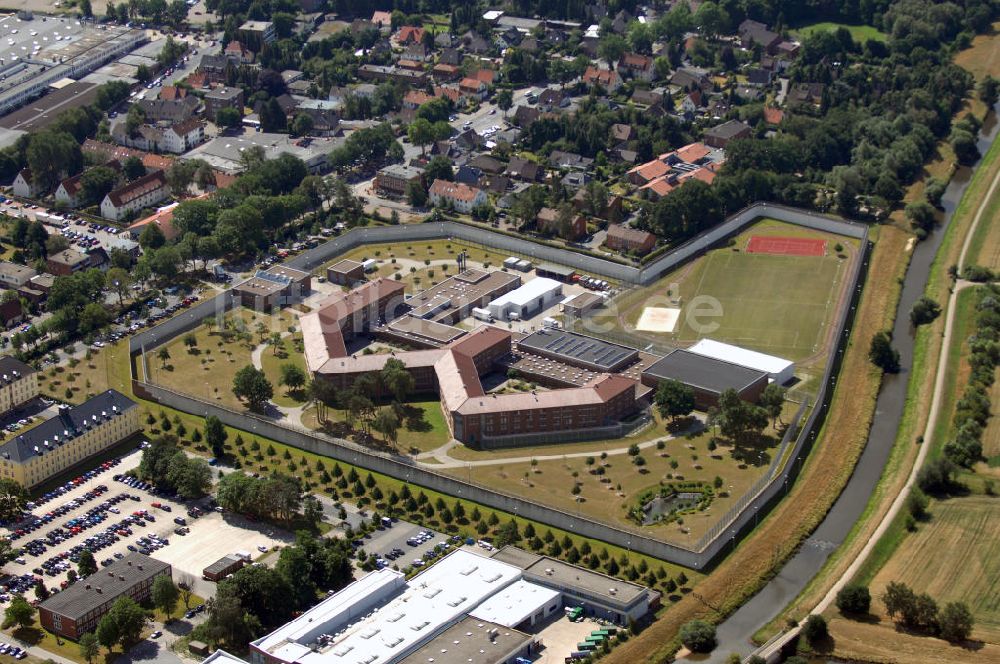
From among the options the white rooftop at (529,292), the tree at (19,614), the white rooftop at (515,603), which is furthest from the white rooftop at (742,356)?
the tree at (19,614)

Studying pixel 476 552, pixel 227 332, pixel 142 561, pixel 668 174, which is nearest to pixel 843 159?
pixel 668 174

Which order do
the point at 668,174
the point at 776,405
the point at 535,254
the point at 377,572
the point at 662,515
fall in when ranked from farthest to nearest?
the point at 668,174
the point at 535,254
the point at 776,405
the point at 662,515
the point at 377,572

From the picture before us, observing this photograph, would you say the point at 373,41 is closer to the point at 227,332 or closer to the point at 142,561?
the point at 227,332

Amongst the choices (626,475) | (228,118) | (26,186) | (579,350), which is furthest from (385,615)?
(228,118)

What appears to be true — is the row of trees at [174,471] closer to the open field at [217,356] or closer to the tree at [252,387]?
the tree at [252,387]

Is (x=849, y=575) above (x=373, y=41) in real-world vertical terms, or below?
below

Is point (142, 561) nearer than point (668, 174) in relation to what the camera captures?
Yes

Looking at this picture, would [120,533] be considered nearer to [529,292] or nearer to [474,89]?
[529,292]

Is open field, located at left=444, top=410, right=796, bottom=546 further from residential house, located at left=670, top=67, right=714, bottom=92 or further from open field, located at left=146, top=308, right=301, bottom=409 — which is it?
residential house, located at left=670, top=67, right=714, bottom=92
